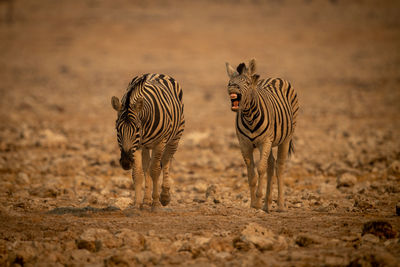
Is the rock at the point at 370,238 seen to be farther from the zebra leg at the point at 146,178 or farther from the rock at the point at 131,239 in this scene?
the zebra leg at the point at 146,178

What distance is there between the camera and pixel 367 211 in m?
7.02

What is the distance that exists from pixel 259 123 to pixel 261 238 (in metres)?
1.76

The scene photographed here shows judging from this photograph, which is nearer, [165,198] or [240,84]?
[240,84]

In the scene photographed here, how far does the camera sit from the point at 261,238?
550 centimetres

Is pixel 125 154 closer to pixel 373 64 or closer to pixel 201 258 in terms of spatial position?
pixel 201 258

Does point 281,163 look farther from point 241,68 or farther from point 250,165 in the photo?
point 241,68

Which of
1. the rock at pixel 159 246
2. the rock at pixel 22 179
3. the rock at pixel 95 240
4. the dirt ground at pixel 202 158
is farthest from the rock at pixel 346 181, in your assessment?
the rock at pixel 22 179

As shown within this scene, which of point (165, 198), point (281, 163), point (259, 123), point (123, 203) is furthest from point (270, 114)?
point (123, 203)

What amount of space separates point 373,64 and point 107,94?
14.1 metres

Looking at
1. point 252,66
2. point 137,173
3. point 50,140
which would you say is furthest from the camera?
point 50,140

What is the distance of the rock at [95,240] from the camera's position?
555 centimetres

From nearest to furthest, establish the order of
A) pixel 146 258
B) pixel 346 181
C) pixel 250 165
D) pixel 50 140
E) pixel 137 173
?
pixel 146 258 < pixel 137 173 < pixel 250 165 < pixel 346 181 < pixel 50 140

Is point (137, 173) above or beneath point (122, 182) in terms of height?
above

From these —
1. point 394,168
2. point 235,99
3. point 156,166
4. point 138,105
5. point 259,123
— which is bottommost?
point 156,166
